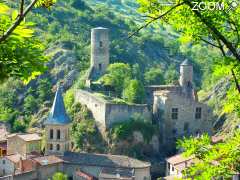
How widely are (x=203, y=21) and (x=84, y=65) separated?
4797 centimetres

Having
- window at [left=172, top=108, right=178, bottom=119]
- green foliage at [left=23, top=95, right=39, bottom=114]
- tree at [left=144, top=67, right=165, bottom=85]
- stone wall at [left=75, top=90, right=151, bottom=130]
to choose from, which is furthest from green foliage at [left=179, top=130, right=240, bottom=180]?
tree at [left=144, top=67, right=165, bottom=85]

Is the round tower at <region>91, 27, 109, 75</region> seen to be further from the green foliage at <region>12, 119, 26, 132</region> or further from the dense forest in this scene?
the green foliage at <region>12, 119, 26, 132</region>

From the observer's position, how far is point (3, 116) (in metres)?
49.4

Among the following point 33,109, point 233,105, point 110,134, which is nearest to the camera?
point 233,105

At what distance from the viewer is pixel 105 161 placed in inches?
1517

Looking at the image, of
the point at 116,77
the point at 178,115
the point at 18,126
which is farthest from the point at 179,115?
the point at 18,126

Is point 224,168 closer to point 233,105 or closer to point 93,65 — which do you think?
point 233,105

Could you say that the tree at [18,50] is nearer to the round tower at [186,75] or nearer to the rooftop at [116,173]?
the rooftop at [116,173]

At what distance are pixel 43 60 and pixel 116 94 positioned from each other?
4183 centimetres

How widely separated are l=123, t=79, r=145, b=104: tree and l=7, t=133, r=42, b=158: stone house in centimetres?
781

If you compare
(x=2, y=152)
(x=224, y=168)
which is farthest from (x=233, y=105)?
(x=2, y=152)

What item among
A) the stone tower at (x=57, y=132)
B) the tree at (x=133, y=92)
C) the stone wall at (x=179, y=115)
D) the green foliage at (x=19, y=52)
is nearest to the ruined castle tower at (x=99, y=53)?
the tree at (x=133, y=92)

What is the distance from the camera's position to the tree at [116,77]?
157ft

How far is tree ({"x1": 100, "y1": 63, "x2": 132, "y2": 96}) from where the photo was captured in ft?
157
